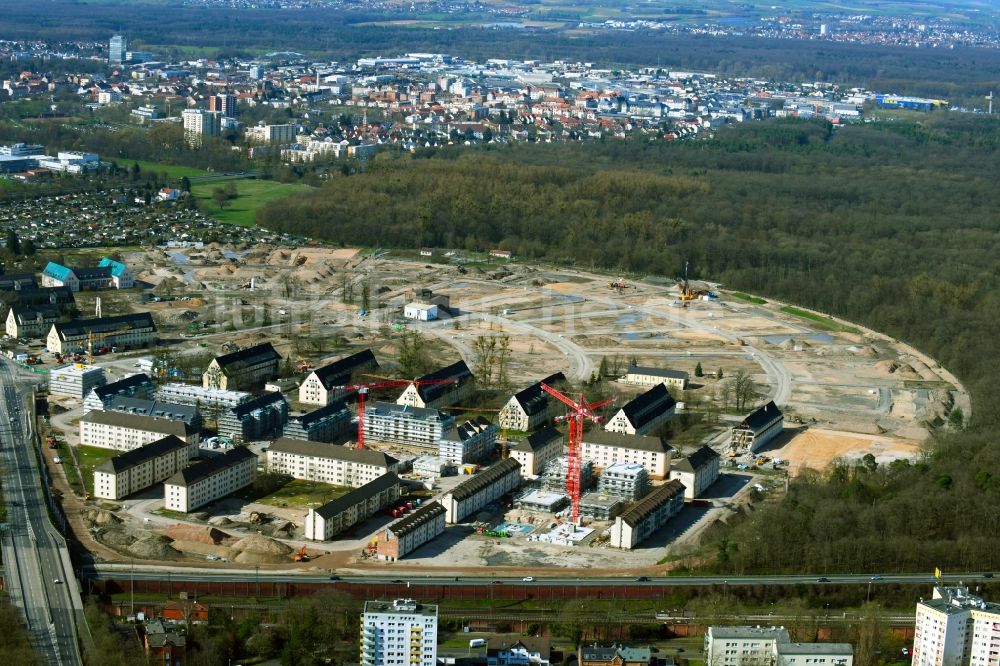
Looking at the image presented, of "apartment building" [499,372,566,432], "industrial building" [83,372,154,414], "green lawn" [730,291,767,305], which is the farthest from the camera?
"green lawn" [730,291,767,305]

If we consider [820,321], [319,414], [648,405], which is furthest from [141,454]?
[820,321]

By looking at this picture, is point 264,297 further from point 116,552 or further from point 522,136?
point 522,136

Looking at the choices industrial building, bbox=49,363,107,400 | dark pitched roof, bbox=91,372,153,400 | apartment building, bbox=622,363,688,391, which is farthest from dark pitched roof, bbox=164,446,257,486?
apartment building, bbox=622,363,688,391

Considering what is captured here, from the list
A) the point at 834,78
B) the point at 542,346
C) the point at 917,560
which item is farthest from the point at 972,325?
the point at 834,78

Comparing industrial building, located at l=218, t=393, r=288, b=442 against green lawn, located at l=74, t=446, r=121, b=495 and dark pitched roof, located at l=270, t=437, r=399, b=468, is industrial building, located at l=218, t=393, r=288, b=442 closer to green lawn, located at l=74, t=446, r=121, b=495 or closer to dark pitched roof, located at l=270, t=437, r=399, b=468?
dark pitched roof, located at l=270, t=437, r=399, b=468

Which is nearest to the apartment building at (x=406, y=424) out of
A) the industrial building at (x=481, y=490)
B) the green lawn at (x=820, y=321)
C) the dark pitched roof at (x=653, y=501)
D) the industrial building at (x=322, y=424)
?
the industrial building at (x=322, y=424)

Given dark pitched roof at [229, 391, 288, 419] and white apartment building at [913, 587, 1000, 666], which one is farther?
dark pitched roof at [229, 391, 288, 419]

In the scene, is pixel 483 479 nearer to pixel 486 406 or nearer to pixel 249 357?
pixel 486 406
